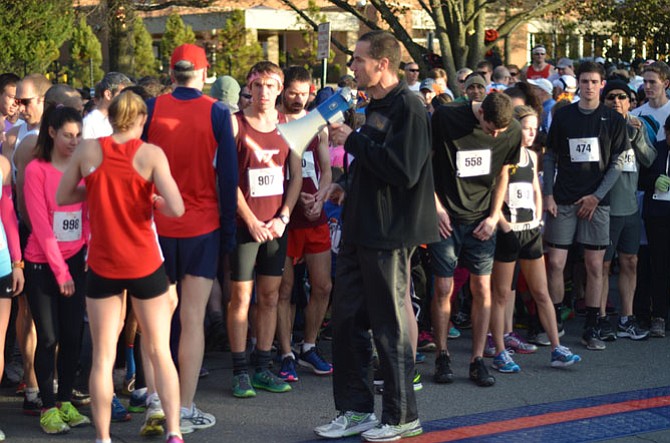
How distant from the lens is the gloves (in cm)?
823

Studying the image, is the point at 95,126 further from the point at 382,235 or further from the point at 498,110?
the point at 498,110

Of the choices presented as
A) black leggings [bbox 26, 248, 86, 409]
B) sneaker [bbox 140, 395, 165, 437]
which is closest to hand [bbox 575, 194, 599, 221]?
sneaker [bbox 140, 395, 165, 437]

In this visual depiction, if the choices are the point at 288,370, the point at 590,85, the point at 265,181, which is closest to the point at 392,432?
the point at 288,370

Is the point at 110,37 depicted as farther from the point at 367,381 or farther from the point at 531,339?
the point at 367,381

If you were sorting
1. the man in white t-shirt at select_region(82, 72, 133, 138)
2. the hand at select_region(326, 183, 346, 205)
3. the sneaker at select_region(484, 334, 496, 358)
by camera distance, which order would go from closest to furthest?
the hand at select_region(326, 183, 346, 205)
the man in white t-shirt at select_region(82, 72, 133, 138)
the sneaker at select_region(484, 334, 496, 358)

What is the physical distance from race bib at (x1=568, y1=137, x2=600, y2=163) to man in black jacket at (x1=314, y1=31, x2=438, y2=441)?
104 inches

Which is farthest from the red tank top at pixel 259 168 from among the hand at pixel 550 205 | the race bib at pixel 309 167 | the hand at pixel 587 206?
the hand at pixel 587 206

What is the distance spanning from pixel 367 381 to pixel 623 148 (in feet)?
10.8

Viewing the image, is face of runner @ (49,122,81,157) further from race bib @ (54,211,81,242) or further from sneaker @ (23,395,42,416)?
sneaker @ (23,395,42,416)

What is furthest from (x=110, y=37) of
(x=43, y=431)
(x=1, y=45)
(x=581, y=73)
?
(x=43, y=431)

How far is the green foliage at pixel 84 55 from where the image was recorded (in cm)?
3341

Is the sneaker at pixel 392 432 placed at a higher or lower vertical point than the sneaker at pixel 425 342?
higher

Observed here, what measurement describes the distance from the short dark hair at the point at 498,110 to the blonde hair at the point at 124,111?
2.36 meters

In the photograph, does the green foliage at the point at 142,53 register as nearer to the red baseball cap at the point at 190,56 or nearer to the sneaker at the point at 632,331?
Answer: the sneaker at the point at 632,331
